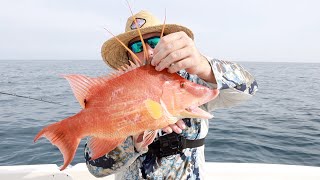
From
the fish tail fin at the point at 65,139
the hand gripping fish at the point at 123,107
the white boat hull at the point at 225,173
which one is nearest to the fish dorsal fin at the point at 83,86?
the hand gripping fish at the point at 123,107

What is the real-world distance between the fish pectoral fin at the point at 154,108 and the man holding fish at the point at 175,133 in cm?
23

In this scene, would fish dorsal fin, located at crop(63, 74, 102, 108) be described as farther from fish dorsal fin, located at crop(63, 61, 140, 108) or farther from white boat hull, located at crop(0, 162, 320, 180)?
white boat hull, located at crop(0, 162, 320, 180)

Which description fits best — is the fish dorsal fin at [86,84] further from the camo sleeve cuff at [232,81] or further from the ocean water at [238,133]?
the ocean water at [238,133]

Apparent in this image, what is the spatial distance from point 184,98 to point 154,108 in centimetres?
20

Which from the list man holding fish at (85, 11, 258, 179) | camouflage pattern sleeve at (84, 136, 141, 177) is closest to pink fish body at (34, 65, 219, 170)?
man holding fish at (85, 11, 258, 179)

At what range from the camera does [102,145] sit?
5.66 feet

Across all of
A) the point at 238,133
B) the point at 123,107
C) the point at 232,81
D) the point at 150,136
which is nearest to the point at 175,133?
the point at 232,81

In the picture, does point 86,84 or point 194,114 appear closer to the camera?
point 194,114

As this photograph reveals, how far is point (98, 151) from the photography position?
68.8 inches

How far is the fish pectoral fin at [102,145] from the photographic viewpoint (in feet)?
5.58

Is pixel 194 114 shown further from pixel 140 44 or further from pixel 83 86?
pixel 140 44

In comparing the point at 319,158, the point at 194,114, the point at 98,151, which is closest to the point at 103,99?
the point at 98,151

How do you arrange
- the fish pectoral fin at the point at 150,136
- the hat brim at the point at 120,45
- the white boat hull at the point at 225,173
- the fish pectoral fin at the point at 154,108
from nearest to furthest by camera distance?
the fish pectoral fin at the point at 154,108, the fish pectoral fin at the point at 150,136, the hat brim at the point at 120,45, the white boat hull at the point at 225,173

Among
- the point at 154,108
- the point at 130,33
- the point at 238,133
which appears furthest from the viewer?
the point at 238,133
